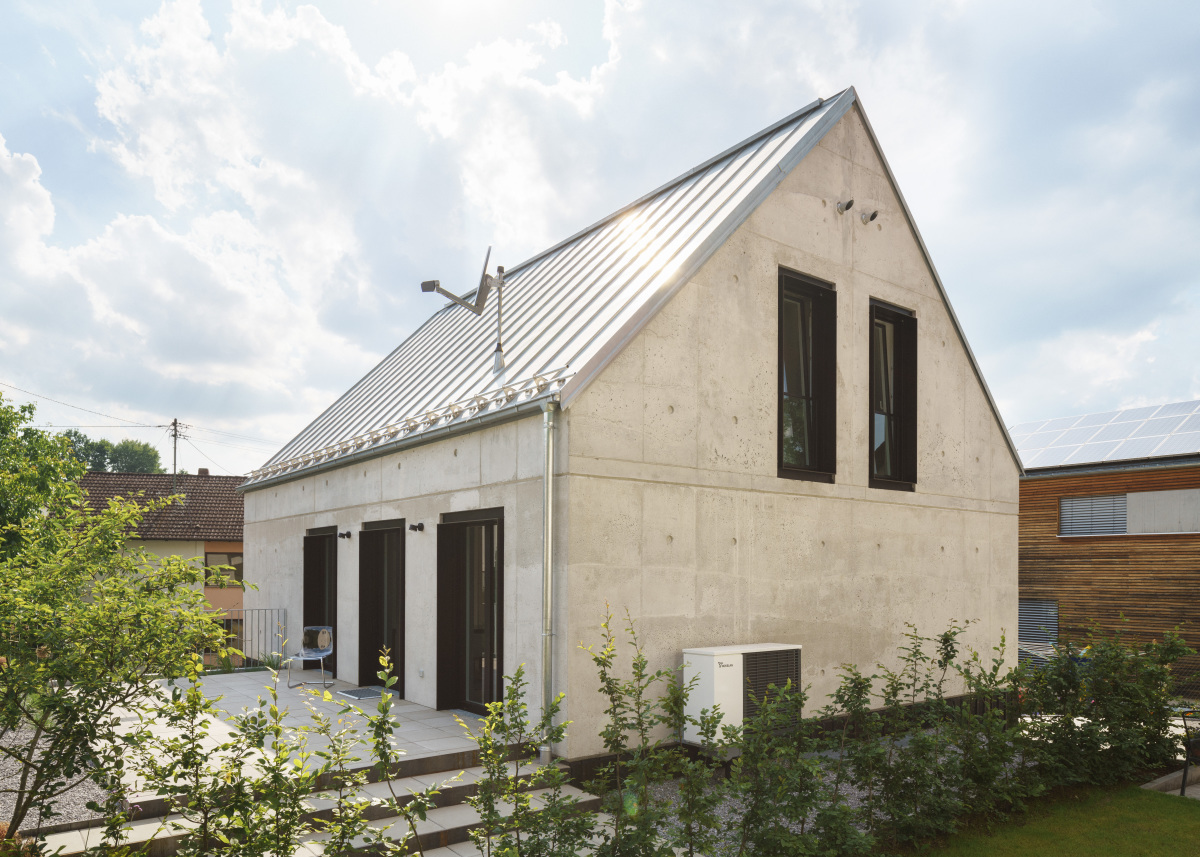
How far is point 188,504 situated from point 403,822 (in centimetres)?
3018

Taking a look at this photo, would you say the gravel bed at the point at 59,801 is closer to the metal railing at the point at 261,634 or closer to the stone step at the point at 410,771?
the stone step at the point at 410,771

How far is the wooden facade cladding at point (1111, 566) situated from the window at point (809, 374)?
8952 mm

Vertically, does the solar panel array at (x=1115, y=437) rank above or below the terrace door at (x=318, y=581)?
above

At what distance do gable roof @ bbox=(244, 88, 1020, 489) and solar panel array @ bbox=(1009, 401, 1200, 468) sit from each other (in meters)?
6.24

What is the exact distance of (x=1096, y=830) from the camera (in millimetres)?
6836

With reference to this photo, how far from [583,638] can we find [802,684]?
10.5 ft

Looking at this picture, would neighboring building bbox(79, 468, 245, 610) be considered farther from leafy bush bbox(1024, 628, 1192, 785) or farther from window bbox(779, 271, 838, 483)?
leafy bush bbox(1024, 628, 1192, 785)

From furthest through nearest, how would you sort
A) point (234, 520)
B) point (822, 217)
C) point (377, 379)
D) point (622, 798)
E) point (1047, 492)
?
point (234, 520) < point (1047, 492) < point (377, 379) < point (822, 217) < point (622, 798)

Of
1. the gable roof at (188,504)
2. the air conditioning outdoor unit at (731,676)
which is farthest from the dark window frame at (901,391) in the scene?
the gable roof at (188,504)

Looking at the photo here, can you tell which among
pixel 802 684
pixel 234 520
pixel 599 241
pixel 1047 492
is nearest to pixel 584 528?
pixel 802 684

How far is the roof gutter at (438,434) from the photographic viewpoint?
7.73 meters

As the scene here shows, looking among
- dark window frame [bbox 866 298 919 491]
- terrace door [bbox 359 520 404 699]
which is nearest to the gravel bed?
terrace door [bbox 359 520 404 699]

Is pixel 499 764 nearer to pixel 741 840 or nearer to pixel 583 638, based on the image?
→ pixel 741 840

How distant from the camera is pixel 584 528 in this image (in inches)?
295
